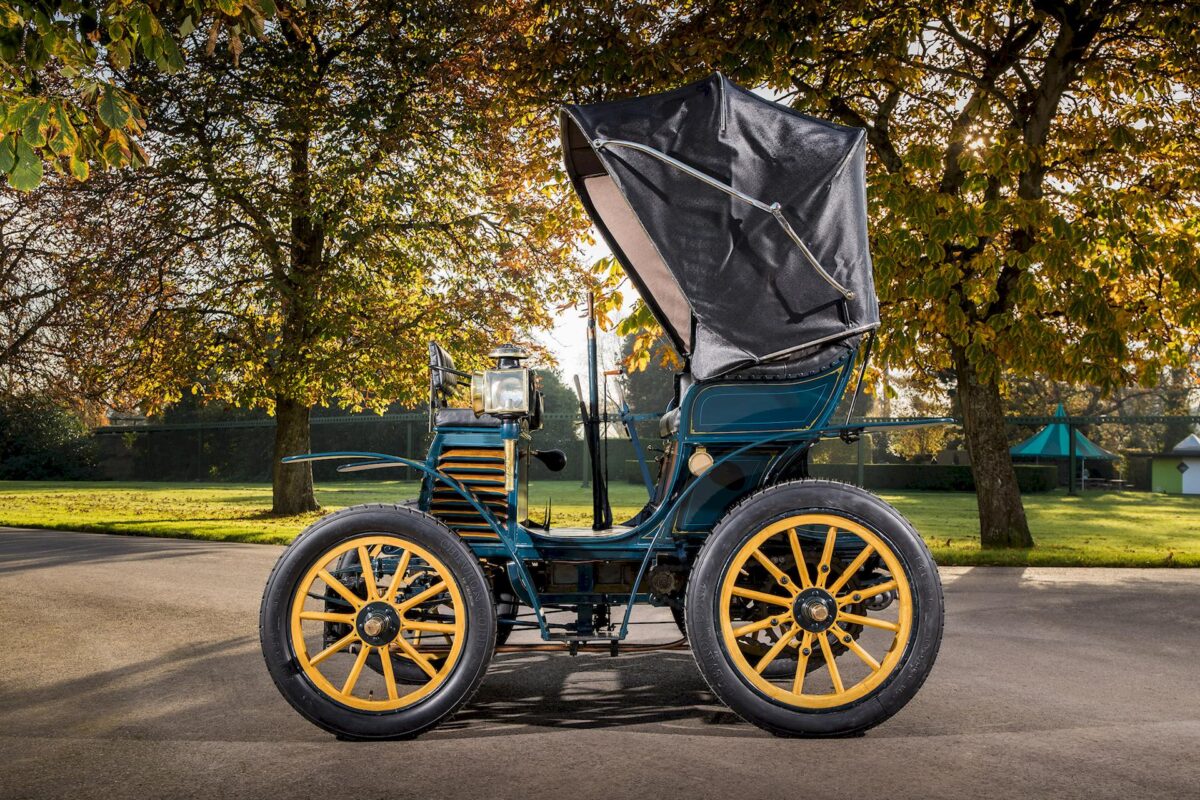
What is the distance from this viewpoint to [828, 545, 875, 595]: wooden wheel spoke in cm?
389

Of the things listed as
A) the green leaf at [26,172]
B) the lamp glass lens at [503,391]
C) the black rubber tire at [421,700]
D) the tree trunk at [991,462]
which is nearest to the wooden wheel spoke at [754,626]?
the black rubber tire at [421,700]

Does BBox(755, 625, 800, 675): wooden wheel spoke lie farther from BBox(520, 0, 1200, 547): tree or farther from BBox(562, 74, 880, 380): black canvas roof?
BBox(520, 0, 1200, 547): tree

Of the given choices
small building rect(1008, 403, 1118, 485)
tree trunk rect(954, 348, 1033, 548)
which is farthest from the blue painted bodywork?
small building rect(1008, 403, 1118, 485)

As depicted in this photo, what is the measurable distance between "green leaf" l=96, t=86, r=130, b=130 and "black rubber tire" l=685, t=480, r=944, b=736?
446 centimetres

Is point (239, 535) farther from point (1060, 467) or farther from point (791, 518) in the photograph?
point (1060, 467)

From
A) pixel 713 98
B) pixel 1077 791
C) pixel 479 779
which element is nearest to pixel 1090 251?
pixel 713 98

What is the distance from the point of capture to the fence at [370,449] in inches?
1237

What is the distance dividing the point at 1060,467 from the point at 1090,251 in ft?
78.9

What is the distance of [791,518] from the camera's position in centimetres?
392

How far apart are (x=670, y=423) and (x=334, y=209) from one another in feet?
40.3

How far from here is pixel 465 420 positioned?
4.30 m

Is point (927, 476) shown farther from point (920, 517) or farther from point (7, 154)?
point (7, 154)

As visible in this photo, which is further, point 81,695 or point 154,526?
point 154,526

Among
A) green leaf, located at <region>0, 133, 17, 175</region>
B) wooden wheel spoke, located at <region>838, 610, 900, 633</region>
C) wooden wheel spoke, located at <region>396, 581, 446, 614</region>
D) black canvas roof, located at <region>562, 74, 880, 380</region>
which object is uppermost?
green leaf, located at <region>0, 133, 17, 175</region>
